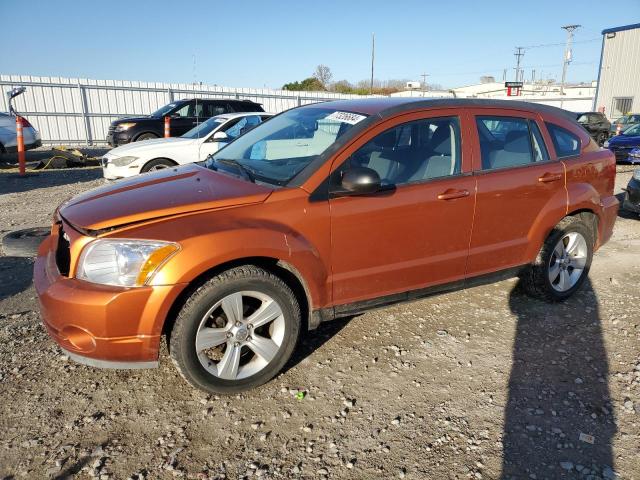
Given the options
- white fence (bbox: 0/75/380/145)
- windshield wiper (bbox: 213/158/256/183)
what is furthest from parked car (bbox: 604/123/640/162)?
white fence (bbox: 0/75/380/145)

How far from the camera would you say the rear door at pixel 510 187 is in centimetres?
358

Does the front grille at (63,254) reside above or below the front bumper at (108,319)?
above

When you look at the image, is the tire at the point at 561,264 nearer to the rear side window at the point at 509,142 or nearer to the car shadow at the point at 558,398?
the car shadow at the point at 558,398

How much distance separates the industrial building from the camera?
26109mm

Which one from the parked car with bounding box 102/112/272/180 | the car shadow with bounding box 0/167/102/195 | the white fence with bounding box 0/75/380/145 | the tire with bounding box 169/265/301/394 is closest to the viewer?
the tire with bounding box 169/265/301/394

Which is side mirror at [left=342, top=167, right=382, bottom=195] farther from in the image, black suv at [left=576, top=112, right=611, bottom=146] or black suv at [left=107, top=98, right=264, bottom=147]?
black suv at [left=576, top=112, right=611, bottom=146]

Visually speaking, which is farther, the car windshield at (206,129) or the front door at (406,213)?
the car windshield at (206,129)

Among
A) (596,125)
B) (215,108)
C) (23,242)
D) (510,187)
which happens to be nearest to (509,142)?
(510,187)

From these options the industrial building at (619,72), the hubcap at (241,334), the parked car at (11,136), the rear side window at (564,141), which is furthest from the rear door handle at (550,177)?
the industrial building at (619,72)

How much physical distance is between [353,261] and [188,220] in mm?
1078

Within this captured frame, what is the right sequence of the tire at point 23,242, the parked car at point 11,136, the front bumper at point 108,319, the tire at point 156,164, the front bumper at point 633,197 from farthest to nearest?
the parked car at point 11,136, the tire at point 156,164, the front bumper at point 633,197, the tire at point 23,242, the front bumper at point 108,319

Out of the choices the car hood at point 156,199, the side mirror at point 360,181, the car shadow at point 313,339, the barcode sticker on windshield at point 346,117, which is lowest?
the car shadow at point 313,339

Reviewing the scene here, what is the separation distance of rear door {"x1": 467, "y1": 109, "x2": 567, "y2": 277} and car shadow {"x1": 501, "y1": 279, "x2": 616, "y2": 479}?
611mm

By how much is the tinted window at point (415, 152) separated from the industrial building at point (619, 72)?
1121 inches
